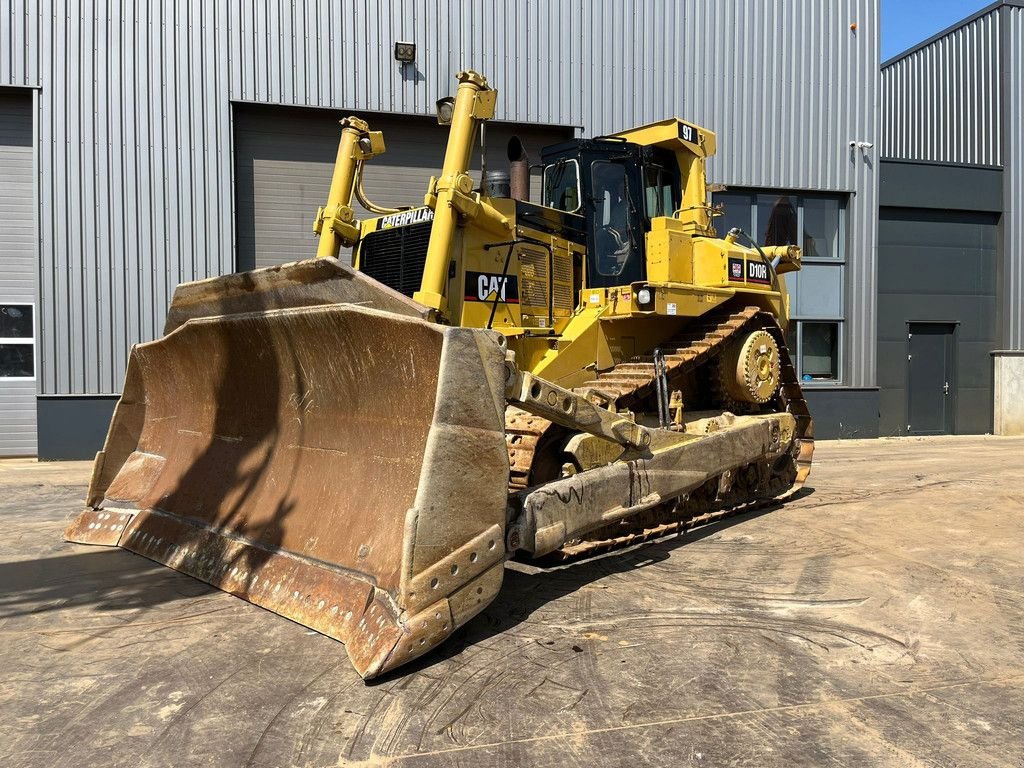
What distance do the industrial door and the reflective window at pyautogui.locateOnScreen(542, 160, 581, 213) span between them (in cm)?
1089

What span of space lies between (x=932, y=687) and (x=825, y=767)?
3.30 ft

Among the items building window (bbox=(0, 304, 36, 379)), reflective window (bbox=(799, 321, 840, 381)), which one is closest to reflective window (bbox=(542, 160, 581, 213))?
reflective window (bbox=(799, 321, 840, 381))

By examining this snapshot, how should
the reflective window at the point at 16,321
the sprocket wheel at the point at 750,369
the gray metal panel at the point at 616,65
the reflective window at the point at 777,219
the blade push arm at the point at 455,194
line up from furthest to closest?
the reflective window at the point at 777,219, the gray metal panel at the point at 616,65, the reflective window at the point at 16,321, the sprocket wheel at the point at 750,369, the blade push arm at the point at 455,194

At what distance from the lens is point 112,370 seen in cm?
1166

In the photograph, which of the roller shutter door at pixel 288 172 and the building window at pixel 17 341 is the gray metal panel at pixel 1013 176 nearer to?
the roller shutter door at pixel 288 172

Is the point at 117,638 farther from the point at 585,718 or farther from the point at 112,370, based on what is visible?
the point at 112,370

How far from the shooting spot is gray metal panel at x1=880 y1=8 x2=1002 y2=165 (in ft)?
52.9

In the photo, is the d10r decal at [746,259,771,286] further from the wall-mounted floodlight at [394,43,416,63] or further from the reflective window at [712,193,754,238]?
the wall-mounted floodlight at [394,43,416,63]

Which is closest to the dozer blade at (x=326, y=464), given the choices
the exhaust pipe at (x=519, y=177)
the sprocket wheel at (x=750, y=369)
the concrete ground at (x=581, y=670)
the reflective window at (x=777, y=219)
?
the concrete ground at (x=581, y=670)

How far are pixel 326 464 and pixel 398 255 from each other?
267 cm

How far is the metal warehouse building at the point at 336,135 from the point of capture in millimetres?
11531

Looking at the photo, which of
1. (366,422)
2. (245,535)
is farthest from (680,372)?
(245,535)

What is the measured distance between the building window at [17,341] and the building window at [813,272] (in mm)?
11612

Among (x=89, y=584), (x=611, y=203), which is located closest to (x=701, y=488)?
(x=611, y=203)
